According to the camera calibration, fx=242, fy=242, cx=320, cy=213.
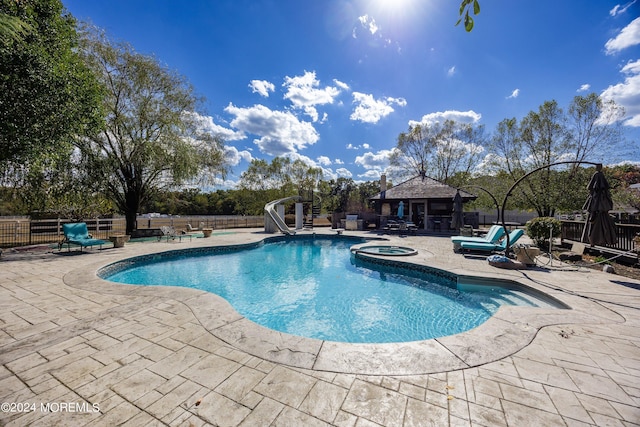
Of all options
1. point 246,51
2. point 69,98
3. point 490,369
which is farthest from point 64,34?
point 490,369

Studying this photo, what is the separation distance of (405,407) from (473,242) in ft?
26.9

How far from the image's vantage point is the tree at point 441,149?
24.7 meters

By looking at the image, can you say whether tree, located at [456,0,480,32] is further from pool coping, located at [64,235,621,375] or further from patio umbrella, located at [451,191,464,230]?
patio umbrella, located at [451,191,464,230]

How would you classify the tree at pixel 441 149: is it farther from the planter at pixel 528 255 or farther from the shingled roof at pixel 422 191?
the planter at pixel 528 255

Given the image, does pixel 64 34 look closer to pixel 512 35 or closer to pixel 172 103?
pixel 172 103

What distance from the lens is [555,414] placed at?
1.81m

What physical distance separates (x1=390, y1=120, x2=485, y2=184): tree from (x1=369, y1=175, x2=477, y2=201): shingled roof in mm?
5234

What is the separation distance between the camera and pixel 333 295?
619cm

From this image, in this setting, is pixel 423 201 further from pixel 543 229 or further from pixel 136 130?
pixel 136 130

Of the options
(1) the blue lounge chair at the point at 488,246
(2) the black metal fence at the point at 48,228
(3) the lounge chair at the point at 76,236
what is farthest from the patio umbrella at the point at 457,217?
(2) the black metal fence at the point at 48,228

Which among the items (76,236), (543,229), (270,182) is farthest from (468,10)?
(270,182)

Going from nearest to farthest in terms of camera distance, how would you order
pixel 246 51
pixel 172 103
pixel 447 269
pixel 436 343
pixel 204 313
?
pixel 436 343, pixel 204 313, pixel 447 269, pixel 246 51, pixel 172 103

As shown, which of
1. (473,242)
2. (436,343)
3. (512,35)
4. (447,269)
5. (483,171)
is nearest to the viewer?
(436,343)

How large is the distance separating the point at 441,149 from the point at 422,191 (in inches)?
432
